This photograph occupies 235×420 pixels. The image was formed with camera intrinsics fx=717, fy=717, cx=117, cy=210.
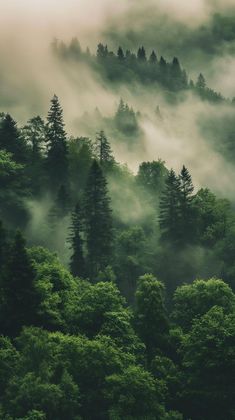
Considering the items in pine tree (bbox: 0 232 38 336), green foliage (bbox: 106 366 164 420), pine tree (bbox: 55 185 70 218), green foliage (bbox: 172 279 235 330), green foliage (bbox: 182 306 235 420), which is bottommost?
green foliage (bbox: 106 366 164 420)

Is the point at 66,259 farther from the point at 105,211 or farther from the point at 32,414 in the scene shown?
the point at 32,414

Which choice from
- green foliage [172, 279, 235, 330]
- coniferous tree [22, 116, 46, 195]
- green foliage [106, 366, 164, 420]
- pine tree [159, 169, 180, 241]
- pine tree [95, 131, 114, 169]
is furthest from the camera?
pine tree [95, 131, 114, 169]

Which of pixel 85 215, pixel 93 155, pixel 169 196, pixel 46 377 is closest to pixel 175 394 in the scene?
pixel 46 377

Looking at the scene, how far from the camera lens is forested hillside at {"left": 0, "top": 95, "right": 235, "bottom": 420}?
64375 millimetres

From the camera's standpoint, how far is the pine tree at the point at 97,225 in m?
109

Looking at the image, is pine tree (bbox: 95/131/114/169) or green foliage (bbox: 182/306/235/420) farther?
pine tree (bbox: 95/131/114/169)

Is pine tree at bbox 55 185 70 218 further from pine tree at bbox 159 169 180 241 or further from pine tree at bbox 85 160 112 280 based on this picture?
pine tree at bbox 159 169 180 241

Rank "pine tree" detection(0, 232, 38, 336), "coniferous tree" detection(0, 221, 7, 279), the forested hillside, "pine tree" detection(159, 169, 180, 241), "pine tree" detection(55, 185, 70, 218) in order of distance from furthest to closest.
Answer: "pine tree" detection(55, 185, 70, 218)
"pine tree" detection(159, 169, 180, 241)
"coniferous tree" detection(0, 221, 7, 279)
"pine tree" detection(0, 232, 38, 336)
the forested hillside

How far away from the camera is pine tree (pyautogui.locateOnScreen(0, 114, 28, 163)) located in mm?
128250

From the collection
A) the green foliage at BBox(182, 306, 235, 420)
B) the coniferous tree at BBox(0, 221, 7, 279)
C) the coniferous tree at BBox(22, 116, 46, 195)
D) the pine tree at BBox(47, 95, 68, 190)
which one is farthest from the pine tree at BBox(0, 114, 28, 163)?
the green foliage at BBox(182, 306, 235, 420)

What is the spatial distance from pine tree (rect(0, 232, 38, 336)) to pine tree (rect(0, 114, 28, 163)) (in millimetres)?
54494

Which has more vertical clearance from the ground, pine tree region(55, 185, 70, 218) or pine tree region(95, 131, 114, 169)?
pine tree region(95, 131, 114, 169)

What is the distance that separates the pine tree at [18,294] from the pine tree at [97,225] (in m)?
30.8

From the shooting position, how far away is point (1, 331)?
236 feet
